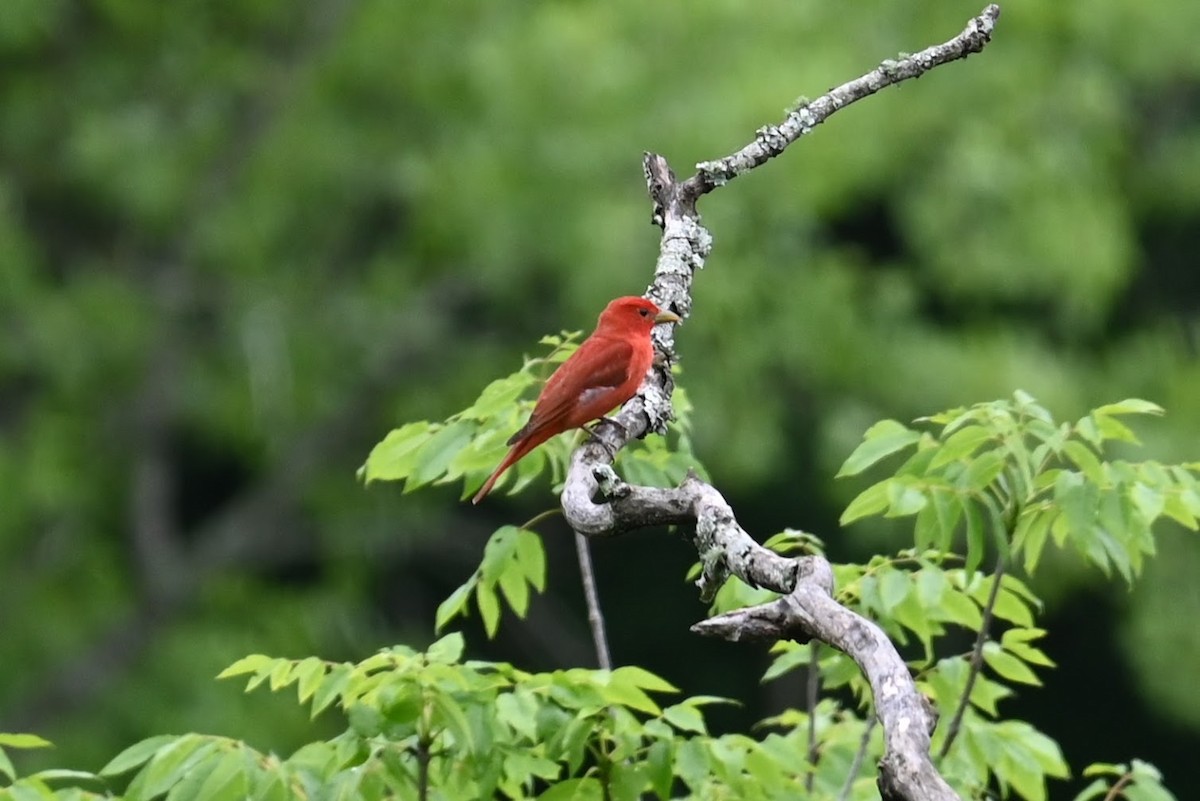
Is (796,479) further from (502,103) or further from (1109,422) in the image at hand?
(1109,422)

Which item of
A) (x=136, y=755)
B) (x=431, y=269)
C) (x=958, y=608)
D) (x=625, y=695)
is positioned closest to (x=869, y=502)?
(x=958, y=608)

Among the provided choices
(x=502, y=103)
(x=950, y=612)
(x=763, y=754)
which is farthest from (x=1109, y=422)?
(x=502, y=103)

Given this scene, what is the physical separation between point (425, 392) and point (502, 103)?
1980 millimetres

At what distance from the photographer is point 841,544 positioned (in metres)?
13.4

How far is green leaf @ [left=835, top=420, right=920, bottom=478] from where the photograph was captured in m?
3.07

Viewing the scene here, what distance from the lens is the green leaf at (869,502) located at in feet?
9.99

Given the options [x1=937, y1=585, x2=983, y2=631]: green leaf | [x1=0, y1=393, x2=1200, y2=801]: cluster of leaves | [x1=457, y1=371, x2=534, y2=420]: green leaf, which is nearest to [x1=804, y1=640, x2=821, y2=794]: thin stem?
[x1=0, y1=393, x2=1200, y2=801]: cluster of leaves

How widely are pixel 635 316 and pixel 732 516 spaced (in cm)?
147

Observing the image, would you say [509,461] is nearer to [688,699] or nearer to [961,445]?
[688,699]

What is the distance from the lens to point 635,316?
402 cm

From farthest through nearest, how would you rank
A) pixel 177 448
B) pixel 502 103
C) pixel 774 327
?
1. pixel 177 448
2. pixel 774 327
3. pixel 502 103

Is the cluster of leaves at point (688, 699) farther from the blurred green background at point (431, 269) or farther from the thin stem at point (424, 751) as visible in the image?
the blurred green background at point (431, 269)

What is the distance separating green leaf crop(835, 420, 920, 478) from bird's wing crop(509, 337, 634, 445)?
631 mm

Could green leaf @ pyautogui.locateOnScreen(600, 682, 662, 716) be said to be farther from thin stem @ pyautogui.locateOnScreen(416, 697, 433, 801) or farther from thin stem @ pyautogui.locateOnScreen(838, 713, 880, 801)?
thin stem @ pyautogui.locateOnScreen(838, 713, 880, 801)
